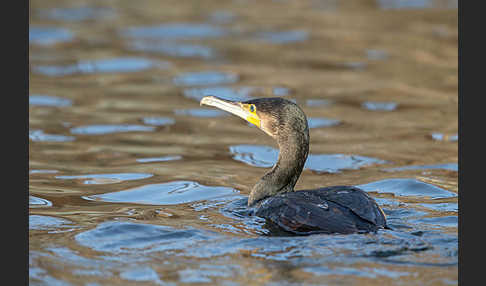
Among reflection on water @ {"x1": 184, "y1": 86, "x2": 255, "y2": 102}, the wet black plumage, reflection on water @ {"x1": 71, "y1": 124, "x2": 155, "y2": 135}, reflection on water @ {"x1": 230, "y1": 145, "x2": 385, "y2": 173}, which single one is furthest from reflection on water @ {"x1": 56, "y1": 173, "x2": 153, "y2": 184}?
reflection on water @ {"x1": 184, "y1": 86, "x2": 255, "y2": 102}

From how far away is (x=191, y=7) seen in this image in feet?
58.4

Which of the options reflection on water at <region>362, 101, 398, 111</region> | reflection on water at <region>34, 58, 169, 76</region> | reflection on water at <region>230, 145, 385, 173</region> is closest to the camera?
reflection on water at <region>230, 145, 385, 173</region>

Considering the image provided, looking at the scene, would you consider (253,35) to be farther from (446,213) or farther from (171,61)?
(446,213)

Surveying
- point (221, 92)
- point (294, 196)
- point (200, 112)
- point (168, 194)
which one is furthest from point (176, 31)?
point (294, 196)

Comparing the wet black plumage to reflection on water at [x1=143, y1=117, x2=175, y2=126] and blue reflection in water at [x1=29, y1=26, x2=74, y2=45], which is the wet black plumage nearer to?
reflection on water at [x1=143, y1=117, x2=175, y2=126]

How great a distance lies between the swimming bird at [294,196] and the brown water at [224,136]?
200 millimetres

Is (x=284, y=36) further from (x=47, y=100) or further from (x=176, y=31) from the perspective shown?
(x=47, y=100)

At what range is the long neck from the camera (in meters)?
7.34

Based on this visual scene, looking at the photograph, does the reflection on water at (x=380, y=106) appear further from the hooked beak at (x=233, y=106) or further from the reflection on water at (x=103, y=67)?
the hooked beak at (x=233, y=106)

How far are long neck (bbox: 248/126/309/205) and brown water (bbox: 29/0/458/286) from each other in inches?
12.7

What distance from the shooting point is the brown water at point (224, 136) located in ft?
19.0

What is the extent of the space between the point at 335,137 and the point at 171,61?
5147 millimetres

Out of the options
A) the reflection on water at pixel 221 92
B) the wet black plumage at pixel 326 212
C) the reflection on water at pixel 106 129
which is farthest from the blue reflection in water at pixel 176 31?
the wet black plumage at pixel 326 212

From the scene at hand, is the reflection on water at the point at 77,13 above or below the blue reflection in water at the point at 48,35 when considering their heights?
above
